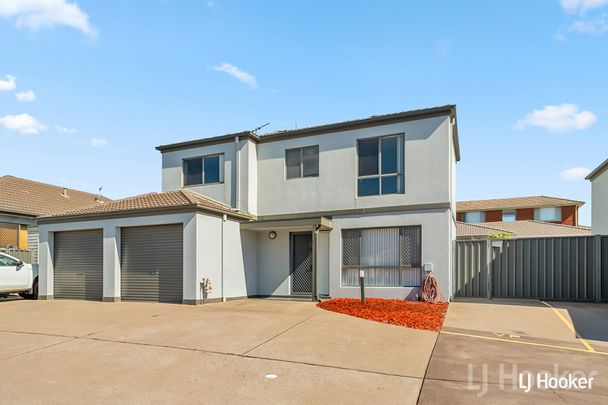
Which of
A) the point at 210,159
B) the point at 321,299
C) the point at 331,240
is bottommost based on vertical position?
the point at 321,299

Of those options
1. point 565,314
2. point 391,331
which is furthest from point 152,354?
point 565,314

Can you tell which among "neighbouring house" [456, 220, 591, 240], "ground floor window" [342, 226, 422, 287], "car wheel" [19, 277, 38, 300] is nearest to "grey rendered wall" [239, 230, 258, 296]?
"ground floor window" [342, 226, 422, 287]

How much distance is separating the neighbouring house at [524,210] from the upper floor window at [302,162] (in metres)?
33.6

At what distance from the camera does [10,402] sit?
4707 millimetres

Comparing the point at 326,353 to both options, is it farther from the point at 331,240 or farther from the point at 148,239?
the point at 148,239

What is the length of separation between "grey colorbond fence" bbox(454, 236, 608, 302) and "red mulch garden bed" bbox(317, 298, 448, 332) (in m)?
2.26

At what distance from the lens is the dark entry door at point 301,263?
48.0ft

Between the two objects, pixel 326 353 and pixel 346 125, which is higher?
pixel 346 125

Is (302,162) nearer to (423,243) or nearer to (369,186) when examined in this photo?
(369,186)

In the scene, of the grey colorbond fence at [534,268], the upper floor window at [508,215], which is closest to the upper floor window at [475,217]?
the upper floor window at [508,215]

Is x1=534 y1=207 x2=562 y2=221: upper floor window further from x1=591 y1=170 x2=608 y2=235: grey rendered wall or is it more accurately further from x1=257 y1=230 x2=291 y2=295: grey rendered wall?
x1=257 y1=230 x2=291 y2=295: grey rendered wall

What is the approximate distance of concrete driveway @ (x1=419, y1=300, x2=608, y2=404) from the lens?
4.91 meters

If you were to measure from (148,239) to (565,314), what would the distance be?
12329 millimetres

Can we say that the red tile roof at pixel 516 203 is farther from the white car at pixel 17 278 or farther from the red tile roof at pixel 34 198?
the white car at pixel 17 278
